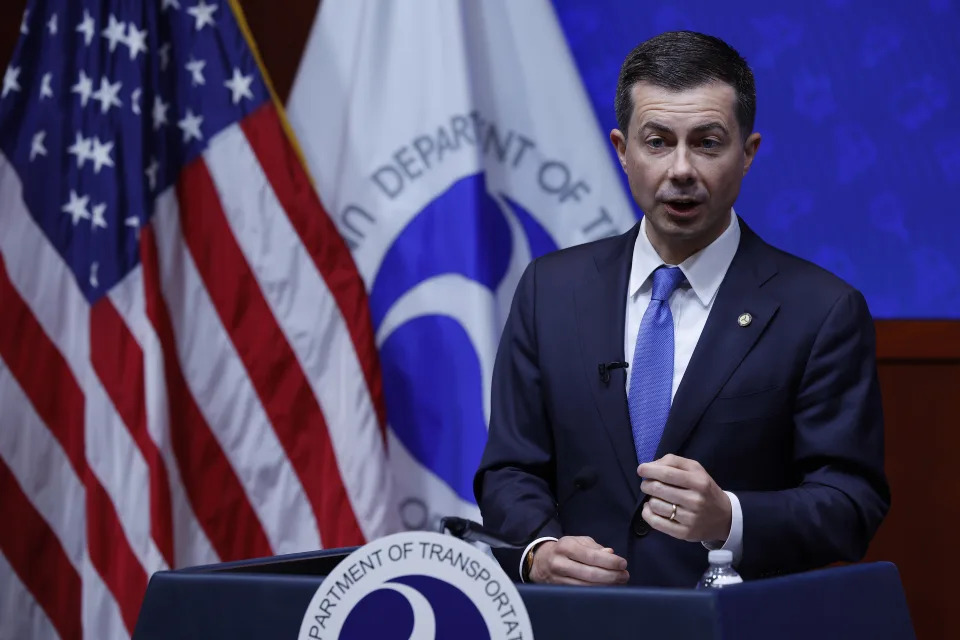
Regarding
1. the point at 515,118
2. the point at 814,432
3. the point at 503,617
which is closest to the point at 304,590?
the point at 503,617

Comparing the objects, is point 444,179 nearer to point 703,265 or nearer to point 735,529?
point 703,265

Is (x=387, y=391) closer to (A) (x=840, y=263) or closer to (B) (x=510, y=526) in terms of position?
(A) (x=840, y=263)

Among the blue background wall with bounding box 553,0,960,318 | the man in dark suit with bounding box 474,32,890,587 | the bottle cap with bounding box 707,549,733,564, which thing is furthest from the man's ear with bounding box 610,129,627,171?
the blue background wall with bounding box 553,0,960,318

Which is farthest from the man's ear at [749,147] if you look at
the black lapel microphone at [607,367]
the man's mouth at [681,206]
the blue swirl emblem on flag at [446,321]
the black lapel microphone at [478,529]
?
the blue swirl emblem on flag at [446,321]

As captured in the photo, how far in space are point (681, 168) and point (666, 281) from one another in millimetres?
191

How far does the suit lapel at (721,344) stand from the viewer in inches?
68.0

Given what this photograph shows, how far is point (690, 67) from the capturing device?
1.79 m

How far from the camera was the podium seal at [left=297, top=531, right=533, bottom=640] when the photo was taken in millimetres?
1143

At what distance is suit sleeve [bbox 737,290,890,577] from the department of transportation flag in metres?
1.40

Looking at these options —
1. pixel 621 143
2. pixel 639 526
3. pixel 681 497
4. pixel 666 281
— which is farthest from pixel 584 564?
pixel 621 143

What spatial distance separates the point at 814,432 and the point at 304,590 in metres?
0.83

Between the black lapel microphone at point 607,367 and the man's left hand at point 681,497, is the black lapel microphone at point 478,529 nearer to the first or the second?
the man's left hand at point 681,497

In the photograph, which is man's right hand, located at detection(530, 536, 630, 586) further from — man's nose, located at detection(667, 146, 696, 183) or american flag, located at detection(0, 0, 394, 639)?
american flag, located at detection(0, 0, 394, 639)

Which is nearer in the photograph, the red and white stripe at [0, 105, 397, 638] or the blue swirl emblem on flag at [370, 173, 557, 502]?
the red and white stripe at [0, 105, 397, 638]
